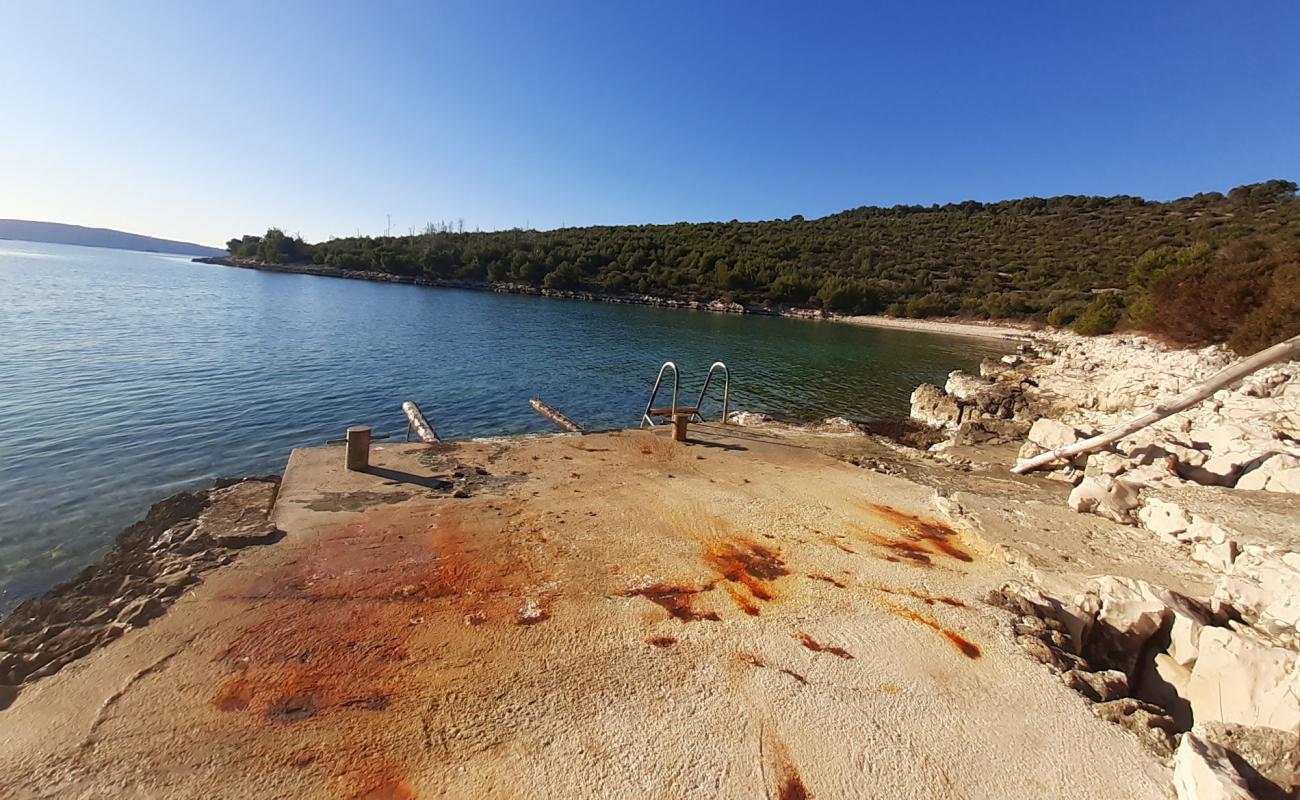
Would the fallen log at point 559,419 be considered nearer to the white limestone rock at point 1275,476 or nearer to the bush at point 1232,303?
the white limestone rock at point 1275,476

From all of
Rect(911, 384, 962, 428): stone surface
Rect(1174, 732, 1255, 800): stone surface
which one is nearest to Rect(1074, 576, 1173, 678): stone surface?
Rect(1174, 732, 1255, 800): stone surface

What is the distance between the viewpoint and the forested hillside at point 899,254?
56062mm

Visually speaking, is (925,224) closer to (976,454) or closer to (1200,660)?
(976,454)

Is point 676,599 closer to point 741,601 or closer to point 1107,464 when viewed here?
point 741,601

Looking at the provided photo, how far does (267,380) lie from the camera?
1936 cm

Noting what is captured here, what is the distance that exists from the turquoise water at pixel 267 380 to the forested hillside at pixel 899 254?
1776 cm

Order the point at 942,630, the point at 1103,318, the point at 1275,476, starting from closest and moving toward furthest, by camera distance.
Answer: the point at 942,630 → the point at 1275,476 → the point at 1103,318

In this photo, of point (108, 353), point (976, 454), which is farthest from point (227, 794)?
point (108, 353)

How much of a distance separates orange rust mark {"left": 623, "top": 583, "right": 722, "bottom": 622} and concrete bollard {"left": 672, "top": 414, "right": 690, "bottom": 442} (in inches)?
215

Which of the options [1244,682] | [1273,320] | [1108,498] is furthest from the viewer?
[1273,320]

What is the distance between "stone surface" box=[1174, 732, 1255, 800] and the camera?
2.95m

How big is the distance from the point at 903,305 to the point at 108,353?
6755 centimetres

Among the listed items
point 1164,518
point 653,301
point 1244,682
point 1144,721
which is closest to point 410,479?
point 1144,721

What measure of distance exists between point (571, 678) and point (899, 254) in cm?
8952
